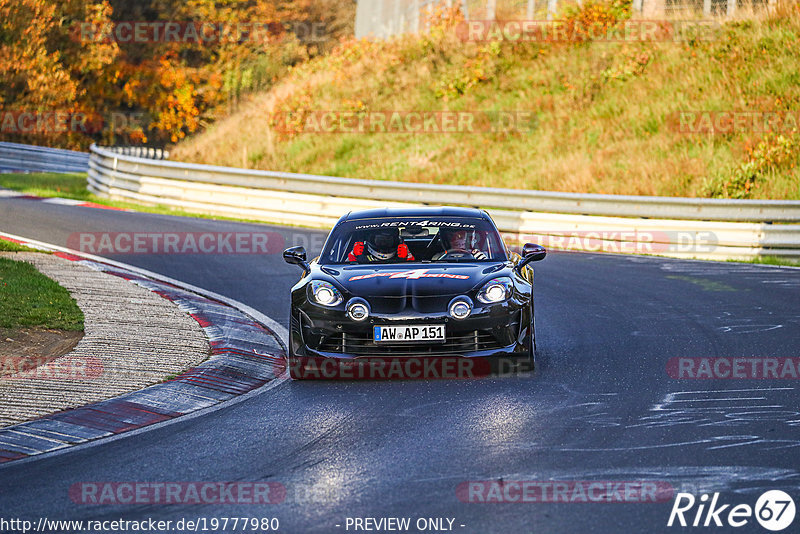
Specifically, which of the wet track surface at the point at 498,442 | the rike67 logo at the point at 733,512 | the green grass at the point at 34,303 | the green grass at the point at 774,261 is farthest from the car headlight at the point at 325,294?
the green grass at the point at 774,261

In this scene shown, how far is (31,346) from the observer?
934 cm

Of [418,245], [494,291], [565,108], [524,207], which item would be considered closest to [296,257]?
[418,245]

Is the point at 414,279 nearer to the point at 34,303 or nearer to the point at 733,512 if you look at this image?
the point at 733,512

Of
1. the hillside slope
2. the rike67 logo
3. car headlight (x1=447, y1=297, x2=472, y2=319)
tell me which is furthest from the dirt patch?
the hillside slope

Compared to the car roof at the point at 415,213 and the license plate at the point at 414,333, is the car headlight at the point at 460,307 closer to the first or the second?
the license plate at the point at 414,333

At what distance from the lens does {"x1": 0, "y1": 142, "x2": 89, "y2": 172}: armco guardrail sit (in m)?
34.7

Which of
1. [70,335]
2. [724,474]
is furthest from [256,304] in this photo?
[724,474]

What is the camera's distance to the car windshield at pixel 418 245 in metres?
9.62

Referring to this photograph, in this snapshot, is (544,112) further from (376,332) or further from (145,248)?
(376,332)

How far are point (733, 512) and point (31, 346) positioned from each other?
20.7 ft

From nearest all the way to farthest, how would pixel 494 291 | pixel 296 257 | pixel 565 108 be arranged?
1. pixel 494 291
2. pixel 296 257
3. pixel 565 108

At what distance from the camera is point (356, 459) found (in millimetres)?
6285

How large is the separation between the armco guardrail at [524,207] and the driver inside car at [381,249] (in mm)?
8887

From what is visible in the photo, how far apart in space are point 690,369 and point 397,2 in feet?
113
